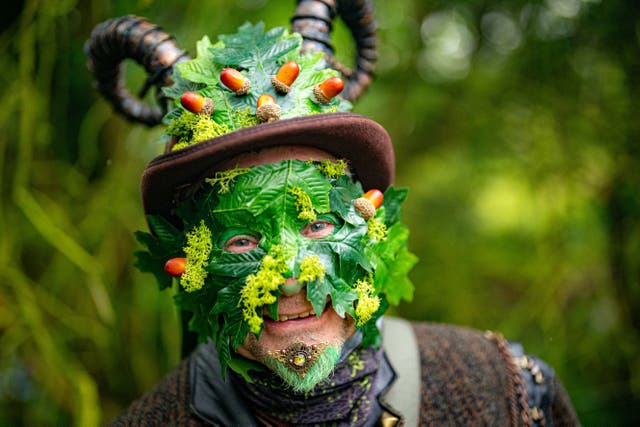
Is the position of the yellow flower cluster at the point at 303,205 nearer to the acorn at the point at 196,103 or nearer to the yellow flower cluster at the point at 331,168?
the yellow flower cluster at the point at 331,168

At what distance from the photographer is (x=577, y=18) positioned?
2658mm

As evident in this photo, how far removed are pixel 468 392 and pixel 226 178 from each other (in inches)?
39.1

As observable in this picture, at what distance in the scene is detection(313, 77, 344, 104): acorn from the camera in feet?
4.16

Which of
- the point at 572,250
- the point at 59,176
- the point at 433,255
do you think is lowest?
the point at 433,255

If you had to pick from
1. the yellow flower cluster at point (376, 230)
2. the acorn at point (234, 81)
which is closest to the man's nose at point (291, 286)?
the yellow flower cluster at point (376, 230)

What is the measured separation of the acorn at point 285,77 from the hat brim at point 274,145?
137 millimetres

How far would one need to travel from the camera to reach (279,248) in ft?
3.88

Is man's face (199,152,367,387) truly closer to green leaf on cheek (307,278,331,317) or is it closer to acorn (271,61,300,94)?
green leaf on cheek (307,278,331,317)

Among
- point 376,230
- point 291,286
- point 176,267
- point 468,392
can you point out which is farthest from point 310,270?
point 468,392

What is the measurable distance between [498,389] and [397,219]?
0.65 m

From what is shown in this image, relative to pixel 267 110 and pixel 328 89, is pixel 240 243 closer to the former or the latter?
pixel 267 110

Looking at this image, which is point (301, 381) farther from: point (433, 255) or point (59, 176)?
point (433, 255)

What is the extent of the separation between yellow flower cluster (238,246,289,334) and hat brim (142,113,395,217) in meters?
0.26

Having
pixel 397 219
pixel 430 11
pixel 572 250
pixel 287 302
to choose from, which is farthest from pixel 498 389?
pixel 430 11
